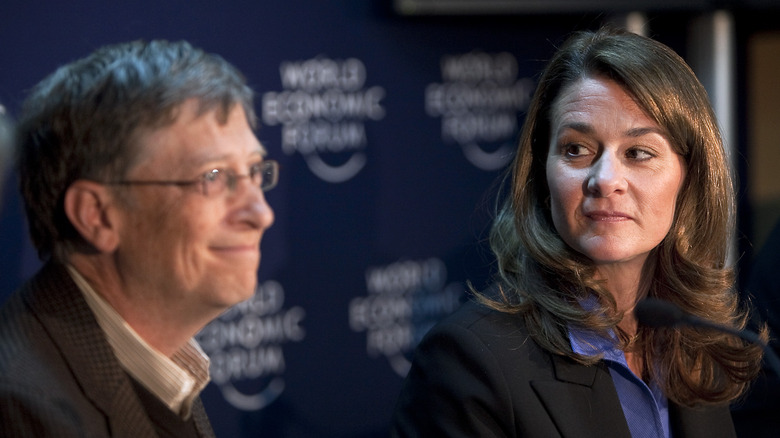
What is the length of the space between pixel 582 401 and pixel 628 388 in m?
0.17

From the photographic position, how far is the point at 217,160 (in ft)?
4.80

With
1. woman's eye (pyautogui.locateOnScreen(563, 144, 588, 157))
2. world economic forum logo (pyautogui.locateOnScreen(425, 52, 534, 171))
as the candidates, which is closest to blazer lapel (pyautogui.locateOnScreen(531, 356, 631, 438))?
woman's eye (pyautogui.locateOnScreen(563, 144, 588, 157))

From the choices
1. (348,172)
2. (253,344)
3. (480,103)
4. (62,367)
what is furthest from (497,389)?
(480,103)

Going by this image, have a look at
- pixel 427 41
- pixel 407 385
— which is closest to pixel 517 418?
pixel 407 385

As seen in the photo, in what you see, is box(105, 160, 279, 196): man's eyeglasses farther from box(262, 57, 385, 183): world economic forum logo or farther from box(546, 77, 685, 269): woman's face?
box(262, 57, 385, 183): world economic forum logo

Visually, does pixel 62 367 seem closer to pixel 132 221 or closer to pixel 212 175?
pixel 132 221

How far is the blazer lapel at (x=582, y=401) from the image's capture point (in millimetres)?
1836

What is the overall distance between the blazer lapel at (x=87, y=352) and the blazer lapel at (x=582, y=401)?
2.80 feet

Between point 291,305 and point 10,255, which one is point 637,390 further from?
point 10,255

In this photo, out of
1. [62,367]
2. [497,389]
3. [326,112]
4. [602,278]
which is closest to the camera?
[62,367]

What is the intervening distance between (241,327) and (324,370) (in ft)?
1.36

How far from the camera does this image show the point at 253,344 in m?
3.14

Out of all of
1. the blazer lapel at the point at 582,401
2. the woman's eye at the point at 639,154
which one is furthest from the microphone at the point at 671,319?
the woman's eye at the point at 639,154

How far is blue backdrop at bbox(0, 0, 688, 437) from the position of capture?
3.07 m
